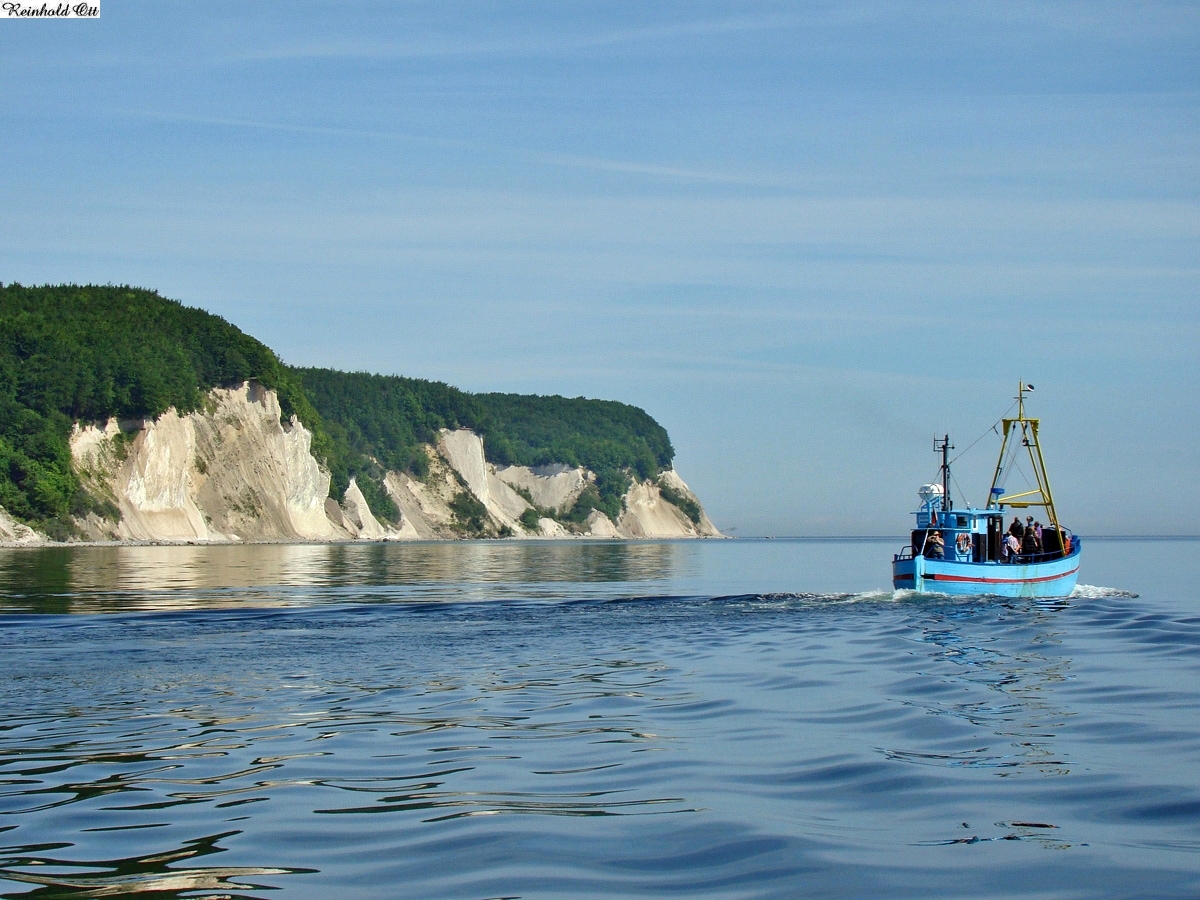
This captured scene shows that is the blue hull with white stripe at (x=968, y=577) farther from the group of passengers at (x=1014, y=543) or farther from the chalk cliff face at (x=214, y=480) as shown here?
the chalk cliff face at (x=214, y=480)

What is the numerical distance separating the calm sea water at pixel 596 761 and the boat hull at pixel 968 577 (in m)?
10.7

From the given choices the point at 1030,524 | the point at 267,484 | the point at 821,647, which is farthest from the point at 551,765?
the point at 267,484

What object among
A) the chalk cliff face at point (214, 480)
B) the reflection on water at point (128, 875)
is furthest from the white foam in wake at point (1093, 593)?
the chalk cliff face at point (214, 480)

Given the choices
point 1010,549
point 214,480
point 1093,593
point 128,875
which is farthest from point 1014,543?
point 214,480

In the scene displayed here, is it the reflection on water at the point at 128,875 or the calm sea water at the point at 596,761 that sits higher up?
the reflection on water at the point at 128,875

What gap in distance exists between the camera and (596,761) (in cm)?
1280

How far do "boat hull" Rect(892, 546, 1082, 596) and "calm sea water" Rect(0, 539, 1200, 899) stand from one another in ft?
35.0

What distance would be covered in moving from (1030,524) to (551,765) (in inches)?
1303

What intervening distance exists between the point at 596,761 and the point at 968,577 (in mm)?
28831

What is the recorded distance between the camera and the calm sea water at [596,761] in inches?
352

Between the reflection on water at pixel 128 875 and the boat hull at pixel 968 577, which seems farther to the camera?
the boat hull at pixel 968 577

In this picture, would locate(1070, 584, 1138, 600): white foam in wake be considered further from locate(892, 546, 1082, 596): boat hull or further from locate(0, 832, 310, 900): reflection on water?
locate(0, 832, 310, 900): reflection on water

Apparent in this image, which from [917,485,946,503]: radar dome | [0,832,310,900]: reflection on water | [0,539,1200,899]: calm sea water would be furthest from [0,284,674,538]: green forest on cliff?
[0,832,310,900]: reflection on water

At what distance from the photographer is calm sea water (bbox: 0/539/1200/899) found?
8.95 meters
